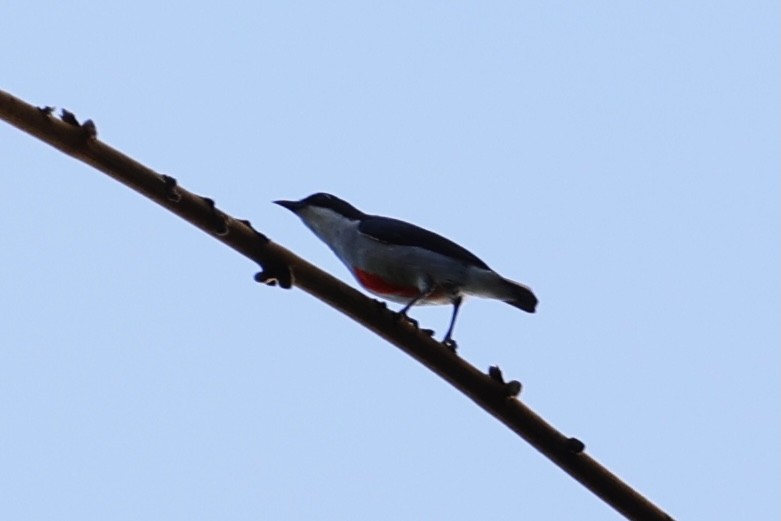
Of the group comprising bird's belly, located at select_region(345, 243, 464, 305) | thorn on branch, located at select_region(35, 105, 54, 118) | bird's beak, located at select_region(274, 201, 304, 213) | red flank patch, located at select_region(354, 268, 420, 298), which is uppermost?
Result: bird's beak, located at select_region(274, 201, 304, 213)

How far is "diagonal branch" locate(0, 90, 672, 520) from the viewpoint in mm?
2617

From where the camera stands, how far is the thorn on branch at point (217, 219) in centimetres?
274

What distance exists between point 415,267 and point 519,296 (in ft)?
2.08

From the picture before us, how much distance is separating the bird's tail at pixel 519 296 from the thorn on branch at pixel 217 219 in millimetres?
3706

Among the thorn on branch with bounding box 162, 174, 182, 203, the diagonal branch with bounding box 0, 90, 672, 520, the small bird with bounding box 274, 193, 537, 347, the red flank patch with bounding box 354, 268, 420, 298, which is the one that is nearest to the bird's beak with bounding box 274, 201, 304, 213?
the small bird with bounding box 274, 193, 537, 347

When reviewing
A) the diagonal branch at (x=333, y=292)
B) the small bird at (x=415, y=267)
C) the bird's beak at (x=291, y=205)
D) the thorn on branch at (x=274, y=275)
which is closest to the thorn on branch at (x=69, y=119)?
the diagonal branch at (x=333, y=292)

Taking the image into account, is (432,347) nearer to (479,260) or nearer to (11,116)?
(11,116)

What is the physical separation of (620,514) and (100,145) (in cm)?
163

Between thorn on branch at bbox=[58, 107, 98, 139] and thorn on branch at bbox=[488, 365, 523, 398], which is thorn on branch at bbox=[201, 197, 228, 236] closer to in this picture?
thorn on branch at bbox=[58, 107, 98, 139]

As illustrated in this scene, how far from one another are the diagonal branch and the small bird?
9.80 ft

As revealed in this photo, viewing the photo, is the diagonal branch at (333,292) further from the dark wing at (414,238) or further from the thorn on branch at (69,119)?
the dark wing at (414,238)

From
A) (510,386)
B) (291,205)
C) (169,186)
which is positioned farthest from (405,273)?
(169,186)

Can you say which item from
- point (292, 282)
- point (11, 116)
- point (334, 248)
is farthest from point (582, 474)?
point (334, 248)

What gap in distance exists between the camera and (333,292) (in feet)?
9.79
